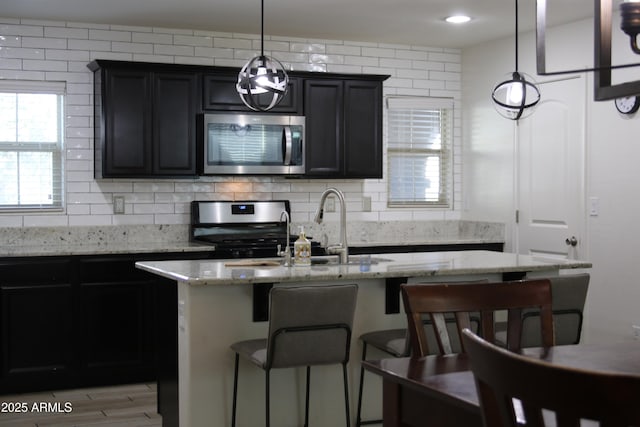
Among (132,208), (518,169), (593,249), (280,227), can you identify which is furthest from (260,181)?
(593,249)

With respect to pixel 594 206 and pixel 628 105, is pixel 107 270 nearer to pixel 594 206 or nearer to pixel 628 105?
pixel 594 206

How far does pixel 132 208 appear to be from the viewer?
20.0ft

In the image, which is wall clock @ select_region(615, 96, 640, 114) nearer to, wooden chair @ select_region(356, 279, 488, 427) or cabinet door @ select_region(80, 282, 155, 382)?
wooden chair @ select_region(356, 279, 488, 427)

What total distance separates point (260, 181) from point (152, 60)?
1204mm

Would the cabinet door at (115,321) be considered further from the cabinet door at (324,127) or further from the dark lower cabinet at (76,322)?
the cabinet door at (324,127)

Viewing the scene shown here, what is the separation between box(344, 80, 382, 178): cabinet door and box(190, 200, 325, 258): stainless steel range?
62 centimetres

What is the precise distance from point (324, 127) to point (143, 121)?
1362 millimetres

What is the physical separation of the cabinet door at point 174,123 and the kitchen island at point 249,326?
75.0 inches

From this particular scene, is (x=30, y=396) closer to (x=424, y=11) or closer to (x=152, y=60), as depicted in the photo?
(x=152, y=60)

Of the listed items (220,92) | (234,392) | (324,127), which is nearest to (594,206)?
(324,127)

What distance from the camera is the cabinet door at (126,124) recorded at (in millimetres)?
5797

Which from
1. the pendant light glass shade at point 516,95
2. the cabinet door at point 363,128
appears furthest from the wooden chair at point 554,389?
the cabinet door at point 363,128

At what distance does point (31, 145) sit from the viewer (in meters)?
5.95

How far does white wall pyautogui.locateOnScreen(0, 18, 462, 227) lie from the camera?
5898 mm
